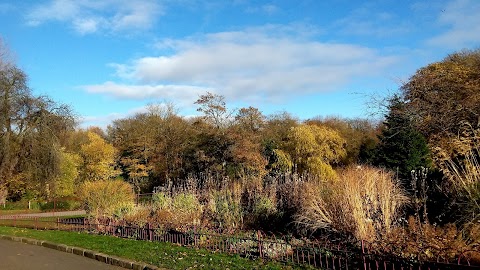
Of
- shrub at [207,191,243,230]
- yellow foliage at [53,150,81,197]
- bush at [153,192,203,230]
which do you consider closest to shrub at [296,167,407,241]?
shrub at [207,191,243,230]

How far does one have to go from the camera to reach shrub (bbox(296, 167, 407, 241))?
8.16 m

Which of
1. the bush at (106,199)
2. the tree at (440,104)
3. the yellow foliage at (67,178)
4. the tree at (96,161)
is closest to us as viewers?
the tree at (440,104)

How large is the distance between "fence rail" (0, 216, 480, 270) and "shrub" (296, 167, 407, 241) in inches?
30.1

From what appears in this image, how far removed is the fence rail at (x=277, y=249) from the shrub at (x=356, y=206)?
2.51 feet

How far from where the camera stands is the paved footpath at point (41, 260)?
882cm

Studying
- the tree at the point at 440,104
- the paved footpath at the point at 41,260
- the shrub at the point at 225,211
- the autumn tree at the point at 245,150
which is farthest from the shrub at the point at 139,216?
the autumn tree at the point at 245,150

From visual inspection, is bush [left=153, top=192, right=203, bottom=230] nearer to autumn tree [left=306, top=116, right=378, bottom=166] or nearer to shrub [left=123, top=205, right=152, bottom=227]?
shrub [left=123, top=205, right=152, bottom=227]

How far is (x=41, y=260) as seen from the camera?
32.3 feet

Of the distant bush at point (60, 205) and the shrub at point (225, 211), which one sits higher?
the shrub at point (225, 211)

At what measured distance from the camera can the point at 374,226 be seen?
8.18 metres

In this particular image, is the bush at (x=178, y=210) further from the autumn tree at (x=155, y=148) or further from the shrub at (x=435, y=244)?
the autumn tree at (x=155, y=148)

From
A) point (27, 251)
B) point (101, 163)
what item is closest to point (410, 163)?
point (27, 251)

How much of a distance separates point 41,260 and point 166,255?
11.6ft

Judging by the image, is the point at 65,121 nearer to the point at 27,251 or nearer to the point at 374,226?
the point at 27,251
